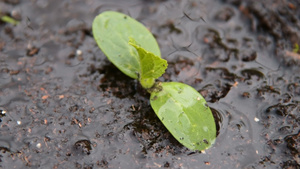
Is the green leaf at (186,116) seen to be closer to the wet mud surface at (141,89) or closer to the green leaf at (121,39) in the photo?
the wet mud surface at (141,89)

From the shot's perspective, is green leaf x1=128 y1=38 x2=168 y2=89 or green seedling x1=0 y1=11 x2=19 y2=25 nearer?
green leaf x1=128 y1=38 x2=168 y2=89

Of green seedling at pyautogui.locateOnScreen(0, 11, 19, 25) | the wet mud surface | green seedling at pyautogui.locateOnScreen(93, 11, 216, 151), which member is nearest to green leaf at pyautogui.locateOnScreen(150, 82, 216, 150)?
green seedling at pyautogui.locateOnScreen(93, 11, 216, 151)

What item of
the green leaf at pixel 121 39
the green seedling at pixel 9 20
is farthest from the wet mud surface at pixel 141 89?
the green leaf at pixel 121 39

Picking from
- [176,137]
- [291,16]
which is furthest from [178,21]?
[176,137]

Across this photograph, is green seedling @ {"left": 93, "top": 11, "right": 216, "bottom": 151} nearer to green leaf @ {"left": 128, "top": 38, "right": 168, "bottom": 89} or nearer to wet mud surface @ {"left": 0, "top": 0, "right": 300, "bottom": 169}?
green leaf @ {"left": 128, "top": 38, "right": 168, "bottom": 89}

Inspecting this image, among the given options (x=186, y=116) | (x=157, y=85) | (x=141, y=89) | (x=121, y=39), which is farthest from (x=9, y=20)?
(x=186, y=116)

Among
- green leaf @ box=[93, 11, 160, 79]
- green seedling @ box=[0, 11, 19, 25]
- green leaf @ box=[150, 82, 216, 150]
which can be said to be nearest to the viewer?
green leaf @ box=[150, 82, 216, 150]

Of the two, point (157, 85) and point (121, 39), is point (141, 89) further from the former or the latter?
point (121, 39)
